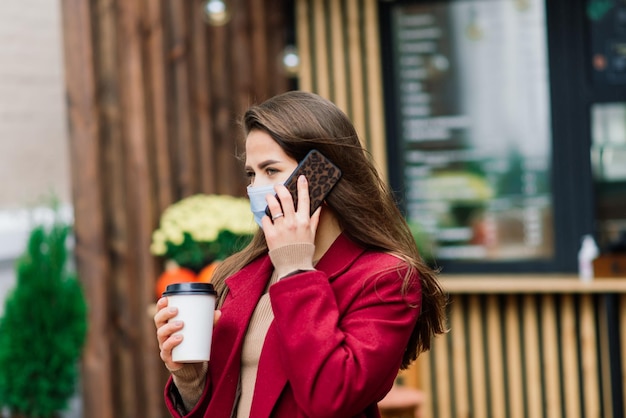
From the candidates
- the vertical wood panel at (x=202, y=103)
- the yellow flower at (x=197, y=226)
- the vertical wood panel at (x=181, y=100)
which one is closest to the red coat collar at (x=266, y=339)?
the yellow flower at (x=197, y=226)

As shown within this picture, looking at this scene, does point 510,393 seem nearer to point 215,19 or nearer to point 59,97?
point 215,19

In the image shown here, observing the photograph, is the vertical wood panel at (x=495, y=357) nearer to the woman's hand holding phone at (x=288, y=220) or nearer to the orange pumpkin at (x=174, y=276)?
the orange pumpkin at (x=174, y=276)

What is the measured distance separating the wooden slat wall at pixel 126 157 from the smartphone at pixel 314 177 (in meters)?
2.36

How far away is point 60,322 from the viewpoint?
390cm

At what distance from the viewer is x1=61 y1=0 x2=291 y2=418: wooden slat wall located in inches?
169

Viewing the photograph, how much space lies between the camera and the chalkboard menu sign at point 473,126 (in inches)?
205

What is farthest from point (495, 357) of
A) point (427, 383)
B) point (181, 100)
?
point (181, 100)

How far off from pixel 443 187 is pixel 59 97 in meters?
2.11

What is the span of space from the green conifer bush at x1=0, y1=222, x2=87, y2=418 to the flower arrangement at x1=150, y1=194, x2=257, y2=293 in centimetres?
49

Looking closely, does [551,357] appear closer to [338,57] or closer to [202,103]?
[338,57]

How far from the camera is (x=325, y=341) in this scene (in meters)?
1.60

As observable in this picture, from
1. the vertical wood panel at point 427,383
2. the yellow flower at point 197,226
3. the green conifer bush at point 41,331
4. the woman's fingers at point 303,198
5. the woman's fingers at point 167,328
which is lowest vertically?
the vertical wood panel at point 427,383

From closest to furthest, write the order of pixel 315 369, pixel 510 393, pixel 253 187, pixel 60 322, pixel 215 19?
pixel 315 369, pixel 253 187, pixel 60 322, pixel 215 19, pixel 510 393

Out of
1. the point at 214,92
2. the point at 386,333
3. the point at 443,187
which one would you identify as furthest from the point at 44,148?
the point at 386,333
